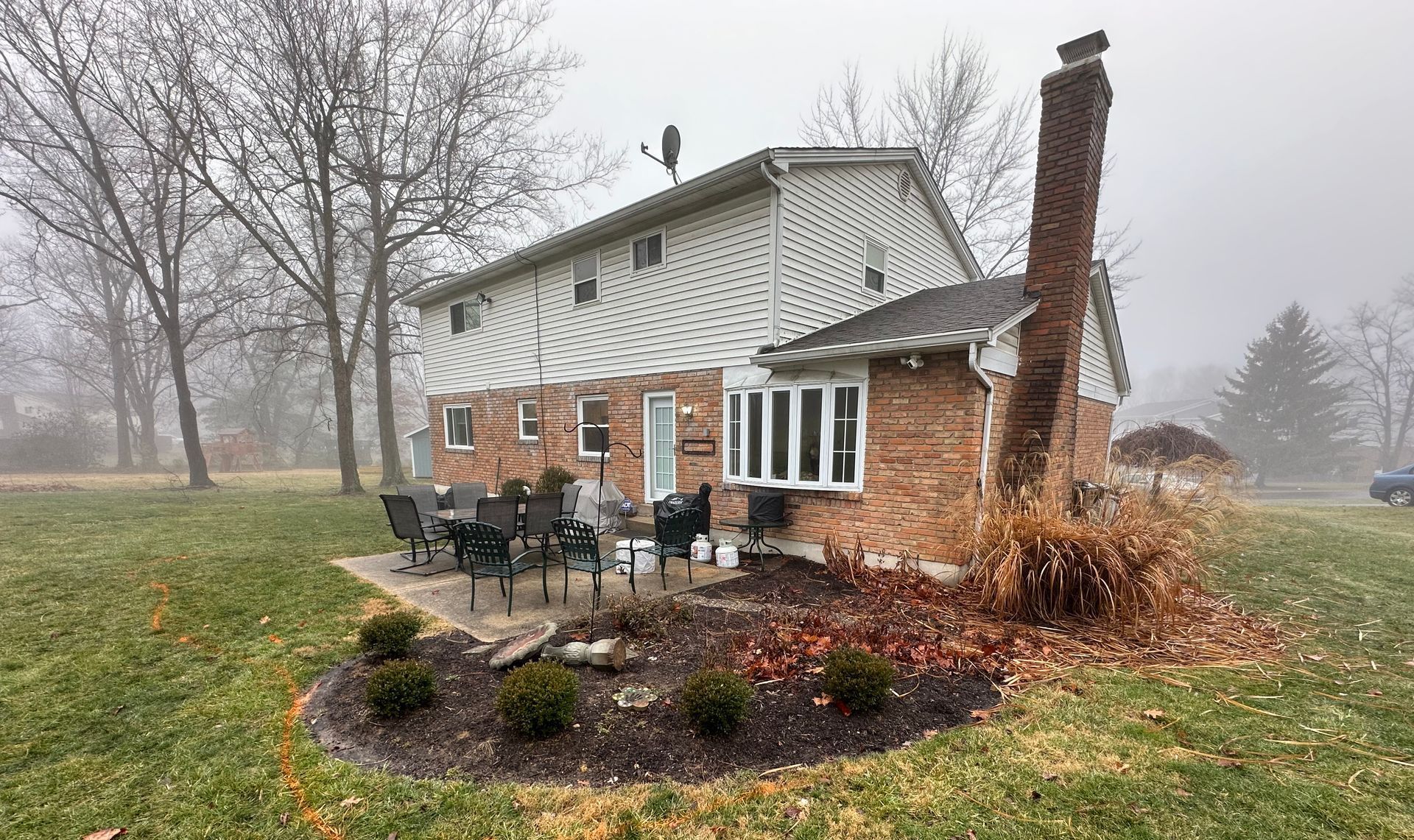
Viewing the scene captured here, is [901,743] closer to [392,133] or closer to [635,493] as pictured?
[635,493]

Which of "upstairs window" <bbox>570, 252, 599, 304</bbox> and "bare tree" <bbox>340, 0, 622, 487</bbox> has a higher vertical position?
"bare tree" <bbox>340, 0, 622, 487</bbox>

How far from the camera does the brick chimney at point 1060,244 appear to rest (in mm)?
6121

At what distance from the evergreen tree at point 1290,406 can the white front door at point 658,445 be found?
129 feet

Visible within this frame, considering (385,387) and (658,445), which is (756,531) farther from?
(385,387)

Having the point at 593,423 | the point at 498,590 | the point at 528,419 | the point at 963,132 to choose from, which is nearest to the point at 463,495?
the point at 593,423

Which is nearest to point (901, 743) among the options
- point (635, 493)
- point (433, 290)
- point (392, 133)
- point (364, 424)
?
point (635, 493)

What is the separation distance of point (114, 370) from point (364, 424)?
1649 cm

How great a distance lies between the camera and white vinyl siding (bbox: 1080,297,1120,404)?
8.27 metres

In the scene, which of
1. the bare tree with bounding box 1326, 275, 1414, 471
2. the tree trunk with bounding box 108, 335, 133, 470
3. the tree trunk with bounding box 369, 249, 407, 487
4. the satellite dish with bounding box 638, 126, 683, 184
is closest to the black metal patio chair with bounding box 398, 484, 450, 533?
the satellite dish with bounding box 638, 126, 683, 184

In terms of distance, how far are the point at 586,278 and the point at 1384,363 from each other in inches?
2042

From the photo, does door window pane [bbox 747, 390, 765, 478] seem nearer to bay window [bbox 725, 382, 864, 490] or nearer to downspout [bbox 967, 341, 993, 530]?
bay window [bbox 725, 382, 864, 490]

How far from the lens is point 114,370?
2611 centimetres

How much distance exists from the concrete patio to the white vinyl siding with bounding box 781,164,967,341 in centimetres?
362

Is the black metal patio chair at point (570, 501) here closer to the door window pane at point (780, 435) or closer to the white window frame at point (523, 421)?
the door window pane at point (780, 435)
